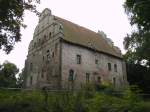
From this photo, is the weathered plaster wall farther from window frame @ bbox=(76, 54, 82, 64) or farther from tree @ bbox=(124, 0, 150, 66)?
tree @ bbox=(124, 0, 150, 66)

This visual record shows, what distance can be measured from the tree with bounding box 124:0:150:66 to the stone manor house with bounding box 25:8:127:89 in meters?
9.14

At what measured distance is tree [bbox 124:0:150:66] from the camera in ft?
47.8

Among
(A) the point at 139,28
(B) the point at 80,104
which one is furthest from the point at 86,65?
(B) the point at 80,104

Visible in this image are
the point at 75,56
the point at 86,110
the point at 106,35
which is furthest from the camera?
the point at 106,35

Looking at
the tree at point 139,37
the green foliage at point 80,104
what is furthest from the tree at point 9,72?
the green foliage at point 80,104

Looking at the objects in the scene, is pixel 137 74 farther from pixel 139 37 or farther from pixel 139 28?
pixel 139 28

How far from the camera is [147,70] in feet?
130

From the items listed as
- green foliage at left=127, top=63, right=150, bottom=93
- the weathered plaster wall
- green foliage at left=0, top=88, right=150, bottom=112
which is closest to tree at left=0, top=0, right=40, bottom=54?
green foliage at left=0, top=88, right=150, bottom=112

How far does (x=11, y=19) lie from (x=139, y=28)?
1073 centimetres

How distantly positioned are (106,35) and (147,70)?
10237 mm

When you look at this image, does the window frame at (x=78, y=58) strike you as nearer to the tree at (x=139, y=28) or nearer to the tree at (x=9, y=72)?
the tree at (x=139, y=28)

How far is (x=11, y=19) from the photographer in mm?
13438

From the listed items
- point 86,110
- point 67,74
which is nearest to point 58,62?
point 67,74

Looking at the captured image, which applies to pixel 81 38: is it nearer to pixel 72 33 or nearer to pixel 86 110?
pixel 72 33
